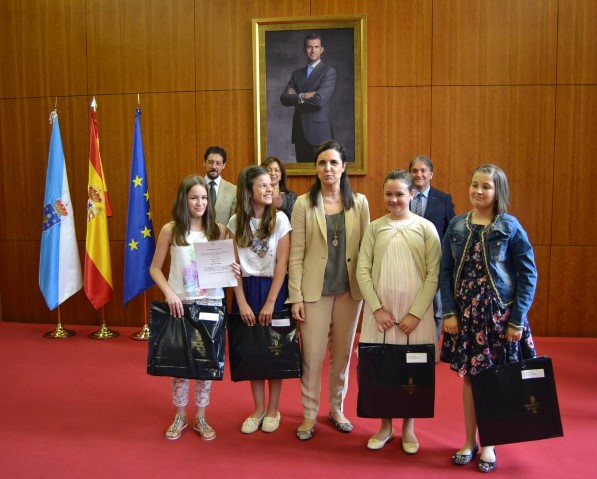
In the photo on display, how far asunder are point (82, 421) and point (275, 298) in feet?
4.60

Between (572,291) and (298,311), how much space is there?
338 centimetres

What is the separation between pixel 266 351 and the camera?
268 centimetres

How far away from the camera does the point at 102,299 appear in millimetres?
4922

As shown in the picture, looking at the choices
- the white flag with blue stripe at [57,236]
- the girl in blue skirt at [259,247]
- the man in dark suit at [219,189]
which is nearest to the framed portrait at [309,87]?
the man in dark suit at [219,189]

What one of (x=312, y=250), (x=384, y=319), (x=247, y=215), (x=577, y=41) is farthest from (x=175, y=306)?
(x=577, y=41)

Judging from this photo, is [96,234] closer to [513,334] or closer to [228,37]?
[228,37]

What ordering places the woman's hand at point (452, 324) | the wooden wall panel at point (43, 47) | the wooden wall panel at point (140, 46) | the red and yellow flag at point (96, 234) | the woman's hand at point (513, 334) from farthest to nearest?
the wooden wall panel at point (43, 47), the wooden wall panel at point (140, 46), the red and yellow flag at point (96, 234), the woman's hand at point (452, 324), the woman's hand at point (513, 334)

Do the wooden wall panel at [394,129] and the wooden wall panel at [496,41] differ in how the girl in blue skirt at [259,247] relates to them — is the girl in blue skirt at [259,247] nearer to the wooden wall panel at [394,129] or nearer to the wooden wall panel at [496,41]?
the wooden wall panel at [394,129]

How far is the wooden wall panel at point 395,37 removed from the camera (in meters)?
4.73

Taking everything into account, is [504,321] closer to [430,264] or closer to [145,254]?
[430,264]

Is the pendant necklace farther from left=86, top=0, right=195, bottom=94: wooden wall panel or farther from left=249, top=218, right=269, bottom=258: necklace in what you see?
left=86, top=0, right=195, bottom=94: wooden wall panel

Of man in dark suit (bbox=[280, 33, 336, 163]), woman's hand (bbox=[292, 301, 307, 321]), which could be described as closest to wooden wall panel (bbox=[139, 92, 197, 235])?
man in dark suit (bbox=[280, 33, 336, 163])

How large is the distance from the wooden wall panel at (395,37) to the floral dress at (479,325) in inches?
111

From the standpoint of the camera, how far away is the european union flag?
15.5 ft
